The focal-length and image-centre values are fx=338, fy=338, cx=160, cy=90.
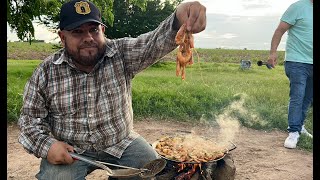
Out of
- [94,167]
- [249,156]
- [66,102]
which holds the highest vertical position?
[66,102]

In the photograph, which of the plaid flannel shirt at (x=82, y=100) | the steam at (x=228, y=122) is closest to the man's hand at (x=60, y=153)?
the plaid flannel shirt at (x=82, y=100)

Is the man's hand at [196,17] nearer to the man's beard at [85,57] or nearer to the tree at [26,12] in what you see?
the man's beard at [85,57]

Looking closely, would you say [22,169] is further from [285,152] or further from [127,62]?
[285,152]

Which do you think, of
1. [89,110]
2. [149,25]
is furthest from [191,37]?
[149,25]

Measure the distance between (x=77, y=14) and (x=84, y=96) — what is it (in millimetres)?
686

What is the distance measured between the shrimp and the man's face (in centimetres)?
76

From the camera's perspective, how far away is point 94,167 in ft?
9.95

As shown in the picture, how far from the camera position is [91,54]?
111 inches

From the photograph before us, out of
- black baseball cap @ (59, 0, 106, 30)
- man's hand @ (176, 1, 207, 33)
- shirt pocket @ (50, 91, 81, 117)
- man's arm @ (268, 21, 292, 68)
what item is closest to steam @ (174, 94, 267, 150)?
man's arm @ (268, 21, 292, 68)

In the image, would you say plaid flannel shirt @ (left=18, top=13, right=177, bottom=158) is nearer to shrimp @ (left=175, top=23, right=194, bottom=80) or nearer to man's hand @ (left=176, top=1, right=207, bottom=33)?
shrimp @ (left=175, top=23, right=194, bottom=80)

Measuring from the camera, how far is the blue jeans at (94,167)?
8.97ft

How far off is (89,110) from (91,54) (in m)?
0.48

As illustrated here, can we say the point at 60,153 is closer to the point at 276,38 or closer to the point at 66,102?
the point at 66,102

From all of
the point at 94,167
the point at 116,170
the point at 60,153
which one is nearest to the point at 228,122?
the point at 94,167
